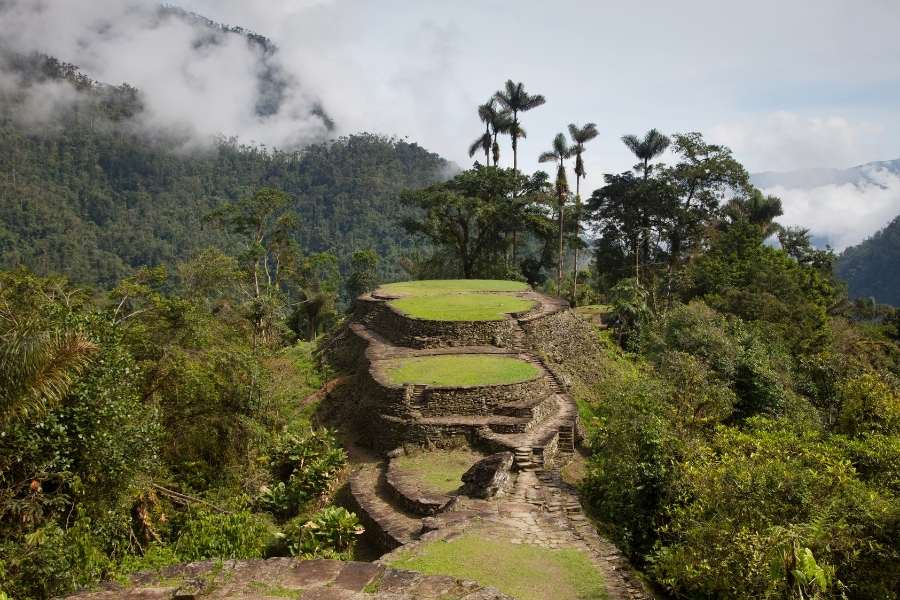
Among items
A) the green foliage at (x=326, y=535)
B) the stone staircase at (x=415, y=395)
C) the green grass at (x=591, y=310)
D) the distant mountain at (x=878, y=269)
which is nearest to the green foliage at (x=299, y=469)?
the green foliage at (x=326, y=535)

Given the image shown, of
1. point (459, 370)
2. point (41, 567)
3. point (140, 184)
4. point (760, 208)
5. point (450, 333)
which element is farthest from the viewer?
point (140, 184)

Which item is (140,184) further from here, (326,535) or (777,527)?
(777,527)

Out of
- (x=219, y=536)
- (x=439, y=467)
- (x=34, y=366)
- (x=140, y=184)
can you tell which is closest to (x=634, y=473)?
(x=439, y=467)

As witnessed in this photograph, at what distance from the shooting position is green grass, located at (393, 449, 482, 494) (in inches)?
439

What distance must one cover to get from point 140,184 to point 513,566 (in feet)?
283

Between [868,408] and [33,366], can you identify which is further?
[868,408]

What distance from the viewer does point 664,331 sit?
66.6 feet

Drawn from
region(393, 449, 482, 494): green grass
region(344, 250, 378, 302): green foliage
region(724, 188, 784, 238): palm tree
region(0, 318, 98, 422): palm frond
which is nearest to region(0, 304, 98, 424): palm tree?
region(0, 318, 98, 422): palm frond

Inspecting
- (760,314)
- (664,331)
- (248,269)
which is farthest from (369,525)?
(248,269)

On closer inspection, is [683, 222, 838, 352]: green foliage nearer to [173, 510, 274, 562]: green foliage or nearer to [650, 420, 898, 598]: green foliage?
[650, 420, 898, 598]: green foliage

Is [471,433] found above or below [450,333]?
below

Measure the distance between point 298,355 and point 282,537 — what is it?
13.5m

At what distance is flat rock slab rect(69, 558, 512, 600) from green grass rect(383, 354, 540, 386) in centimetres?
770

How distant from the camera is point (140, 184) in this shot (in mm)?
81875
